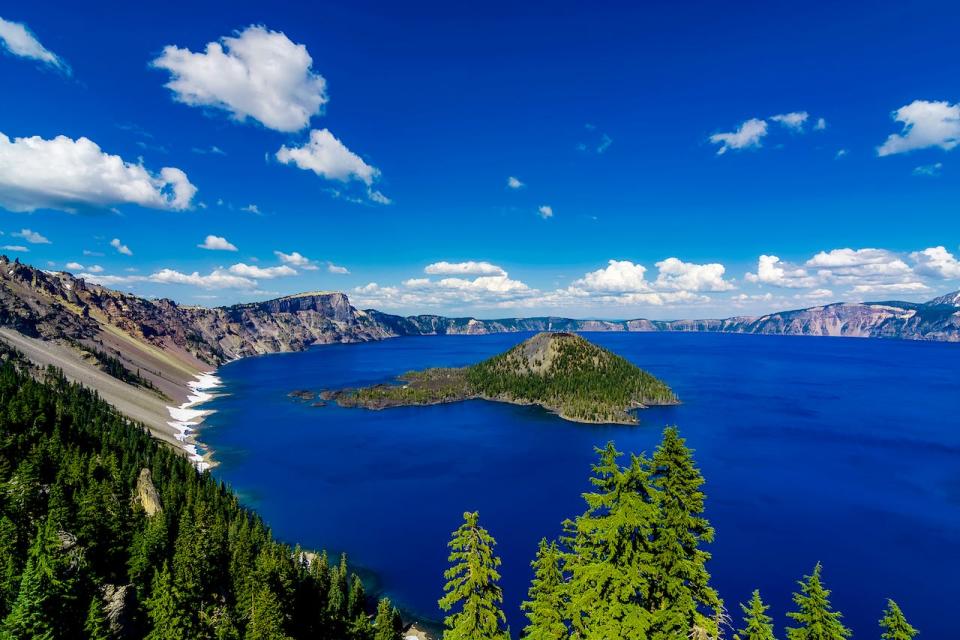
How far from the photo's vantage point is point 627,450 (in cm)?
14350

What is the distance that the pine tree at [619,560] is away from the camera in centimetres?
2344

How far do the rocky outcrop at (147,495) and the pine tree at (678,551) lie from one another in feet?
257

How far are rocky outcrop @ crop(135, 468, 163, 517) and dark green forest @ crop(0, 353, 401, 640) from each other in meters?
1.03

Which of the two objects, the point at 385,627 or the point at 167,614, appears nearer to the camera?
the point at 167,614

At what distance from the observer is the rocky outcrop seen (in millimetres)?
75500

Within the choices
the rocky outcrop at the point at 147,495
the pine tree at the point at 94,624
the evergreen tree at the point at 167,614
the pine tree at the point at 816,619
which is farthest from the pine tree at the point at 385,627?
the rocky outcrop at the point at 147,495

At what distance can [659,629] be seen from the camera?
24.8 meters

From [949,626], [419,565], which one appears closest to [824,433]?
[949,626]

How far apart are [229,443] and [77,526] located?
337 feet

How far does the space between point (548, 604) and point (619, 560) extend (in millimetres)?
9275

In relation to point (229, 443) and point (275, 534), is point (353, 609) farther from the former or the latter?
point (229, 443)

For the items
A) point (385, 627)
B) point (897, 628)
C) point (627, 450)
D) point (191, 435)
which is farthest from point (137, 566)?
point (627, 450)

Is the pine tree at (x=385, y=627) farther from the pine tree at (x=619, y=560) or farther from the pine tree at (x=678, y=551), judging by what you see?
the pine tree at (x=678, y=551)

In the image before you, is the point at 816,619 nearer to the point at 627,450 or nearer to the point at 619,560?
the point at 619,560
